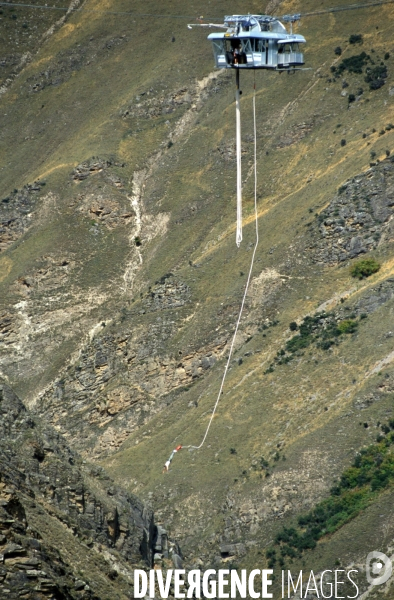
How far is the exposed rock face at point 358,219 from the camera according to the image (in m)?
102

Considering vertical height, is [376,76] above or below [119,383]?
above

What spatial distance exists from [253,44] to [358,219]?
129ft

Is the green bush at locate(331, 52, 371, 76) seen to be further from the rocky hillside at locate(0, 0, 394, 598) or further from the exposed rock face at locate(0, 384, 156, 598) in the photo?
the exposed rock face at locate(0, 384, 156, 598)

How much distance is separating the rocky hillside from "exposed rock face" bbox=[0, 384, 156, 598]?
20 centimetres

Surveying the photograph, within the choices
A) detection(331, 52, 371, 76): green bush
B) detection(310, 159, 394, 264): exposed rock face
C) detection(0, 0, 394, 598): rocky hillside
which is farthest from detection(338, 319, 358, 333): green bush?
detection(331, 52, 371, 76): green bush

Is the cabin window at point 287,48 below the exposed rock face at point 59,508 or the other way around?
the other way around

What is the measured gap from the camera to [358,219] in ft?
339

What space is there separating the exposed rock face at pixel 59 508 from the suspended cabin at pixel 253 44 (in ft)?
60.3

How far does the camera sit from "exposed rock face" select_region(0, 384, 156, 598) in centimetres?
3972

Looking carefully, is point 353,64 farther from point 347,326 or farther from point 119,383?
point 119,383

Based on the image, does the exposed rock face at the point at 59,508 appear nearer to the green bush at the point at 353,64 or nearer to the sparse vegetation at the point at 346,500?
the sparse vegetation at the point at 346,500

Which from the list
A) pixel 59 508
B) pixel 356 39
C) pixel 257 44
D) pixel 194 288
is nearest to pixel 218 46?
pixel 257 44

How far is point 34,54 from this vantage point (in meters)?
153

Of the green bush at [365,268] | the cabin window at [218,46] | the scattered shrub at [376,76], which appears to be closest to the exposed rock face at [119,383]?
the green bush at [365,268]
